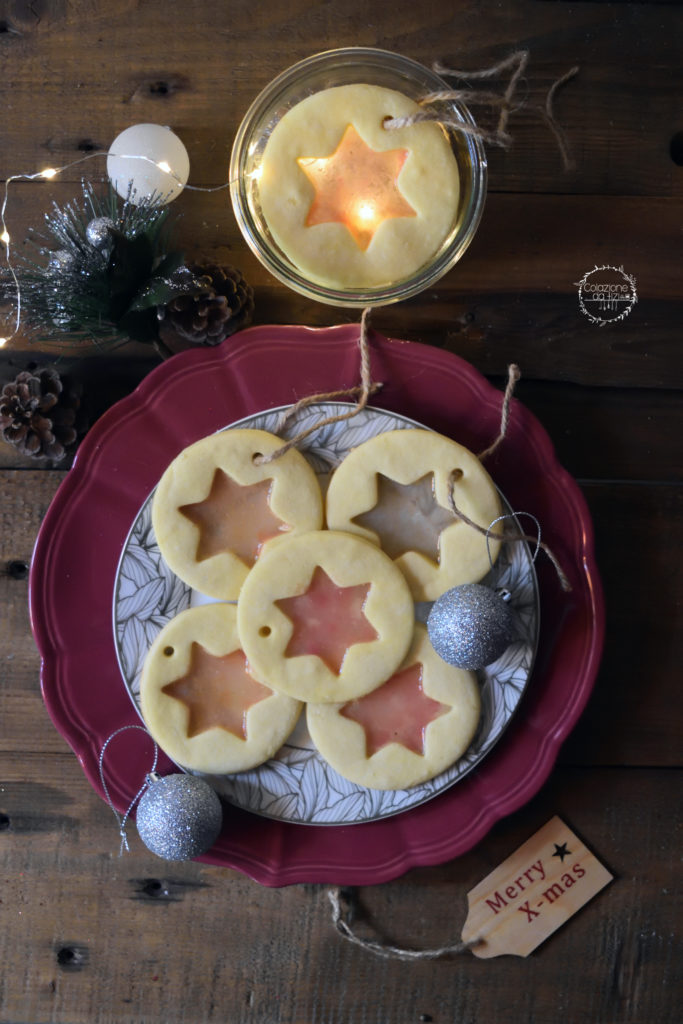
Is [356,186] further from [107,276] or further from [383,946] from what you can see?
[383,946]

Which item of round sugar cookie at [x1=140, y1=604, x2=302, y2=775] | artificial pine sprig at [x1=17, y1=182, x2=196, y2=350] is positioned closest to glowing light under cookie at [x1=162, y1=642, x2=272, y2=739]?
round sugar cookie at [x1=140, y1=604, x2=302, y2=775]

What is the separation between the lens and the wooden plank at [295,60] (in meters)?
0.91

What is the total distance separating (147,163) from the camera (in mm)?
844

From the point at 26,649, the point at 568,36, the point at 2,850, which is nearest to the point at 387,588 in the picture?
the point at 26,649

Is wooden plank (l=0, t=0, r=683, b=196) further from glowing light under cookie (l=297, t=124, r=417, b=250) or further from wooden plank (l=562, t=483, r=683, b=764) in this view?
wooden plank (l=562, t=483, r=683, b=764)

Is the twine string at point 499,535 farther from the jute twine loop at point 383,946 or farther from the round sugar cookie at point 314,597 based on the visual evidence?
the jute twine loop at point 383,946

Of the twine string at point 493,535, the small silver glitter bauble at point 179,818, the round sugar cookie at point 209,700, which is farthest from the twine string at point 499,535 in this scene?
the small silver glitter bauble at point 179,818

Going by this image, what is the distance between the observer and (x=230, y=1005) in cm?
93

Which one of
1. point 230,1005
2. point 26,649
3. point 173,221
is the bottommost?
point 230,1005

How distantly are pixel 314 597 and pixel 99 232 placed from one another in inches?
16.6

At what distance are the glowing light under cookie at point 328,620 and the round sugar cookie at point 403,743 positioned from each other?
51 mm

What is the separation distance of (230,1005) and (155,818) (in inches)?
12.0

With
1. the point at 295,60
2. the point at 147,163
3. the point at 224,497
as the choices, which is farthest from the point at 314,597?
the point at 295,60

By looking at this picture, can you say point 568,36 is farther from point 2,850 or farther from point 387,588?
point 2,850
